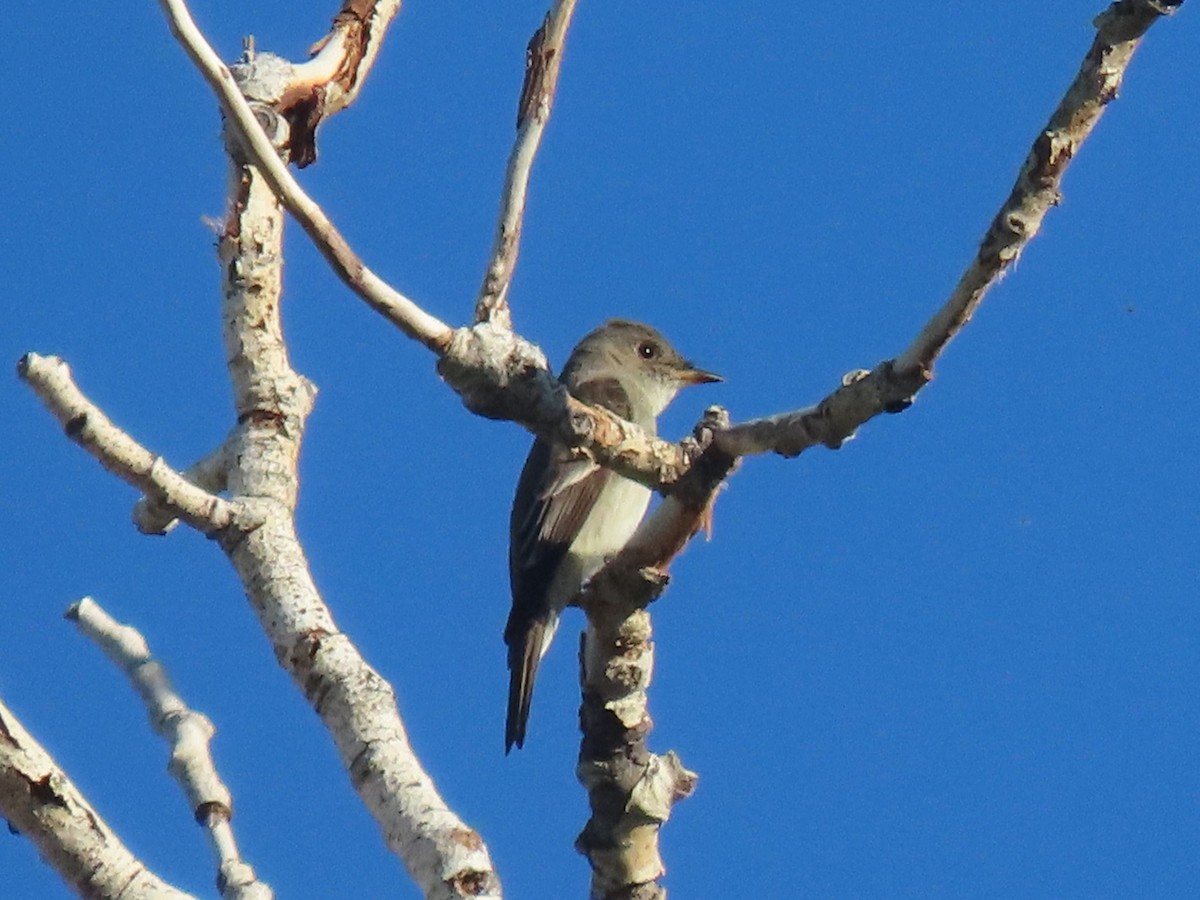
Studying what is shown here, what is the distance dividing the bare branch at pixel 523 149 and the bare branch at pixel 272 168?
61 cm

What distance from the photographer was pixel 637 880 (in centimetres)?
640

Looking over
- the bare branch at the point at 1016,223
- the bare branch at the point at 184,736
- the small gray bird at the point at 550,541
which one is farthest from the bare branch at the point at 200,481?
the small gray bird at the point at 550,541

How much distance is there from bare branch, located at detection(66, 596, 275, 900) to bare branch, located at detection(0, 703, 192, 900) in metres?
0.17

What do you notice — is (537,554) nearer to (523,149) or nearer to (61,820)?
(523,149)

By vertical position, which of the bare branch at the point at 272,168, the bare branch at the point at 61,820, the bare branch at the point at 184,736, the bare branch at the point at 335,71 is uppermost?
the bare branch at the point at 335,71

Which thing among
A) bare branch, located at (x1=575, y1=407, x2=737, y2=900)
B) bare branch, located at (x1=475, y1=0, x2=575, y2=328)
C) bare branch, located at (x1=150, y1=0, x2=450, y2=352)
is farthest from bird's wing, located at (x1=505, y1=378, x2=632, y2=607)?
bare branch, located at (x1=150, y1=0, x2=450, y2=352)

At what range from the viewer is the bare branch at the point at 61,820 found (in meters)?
4.11

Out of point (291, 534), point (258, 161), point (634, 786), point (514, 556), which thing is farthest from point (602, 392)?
point (258, 161)

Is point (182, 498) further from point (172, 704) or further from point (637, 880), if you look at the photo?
point (637, 880)

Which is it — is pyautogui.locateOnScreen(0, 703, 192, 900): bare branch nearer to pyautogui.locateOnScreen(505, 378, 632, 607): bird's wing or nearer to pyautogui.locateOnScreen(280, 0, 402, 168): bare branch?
pyautogui.locateOnScreen(280, 0, 402, 168): bare branch

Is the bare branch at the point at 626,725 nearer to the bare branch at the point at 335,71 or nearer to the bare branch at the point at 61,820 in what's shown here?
the bare branch at the point at 61,820

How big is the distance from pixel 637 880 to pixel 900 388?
232cm

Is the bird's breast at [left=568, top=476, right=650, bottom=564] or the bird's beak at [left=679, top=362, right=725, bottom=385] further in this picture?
the bird's beak at [left=679, top=362, right=725, bottom=385]

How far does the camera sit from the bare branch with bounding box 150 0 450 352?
4.40 meters
